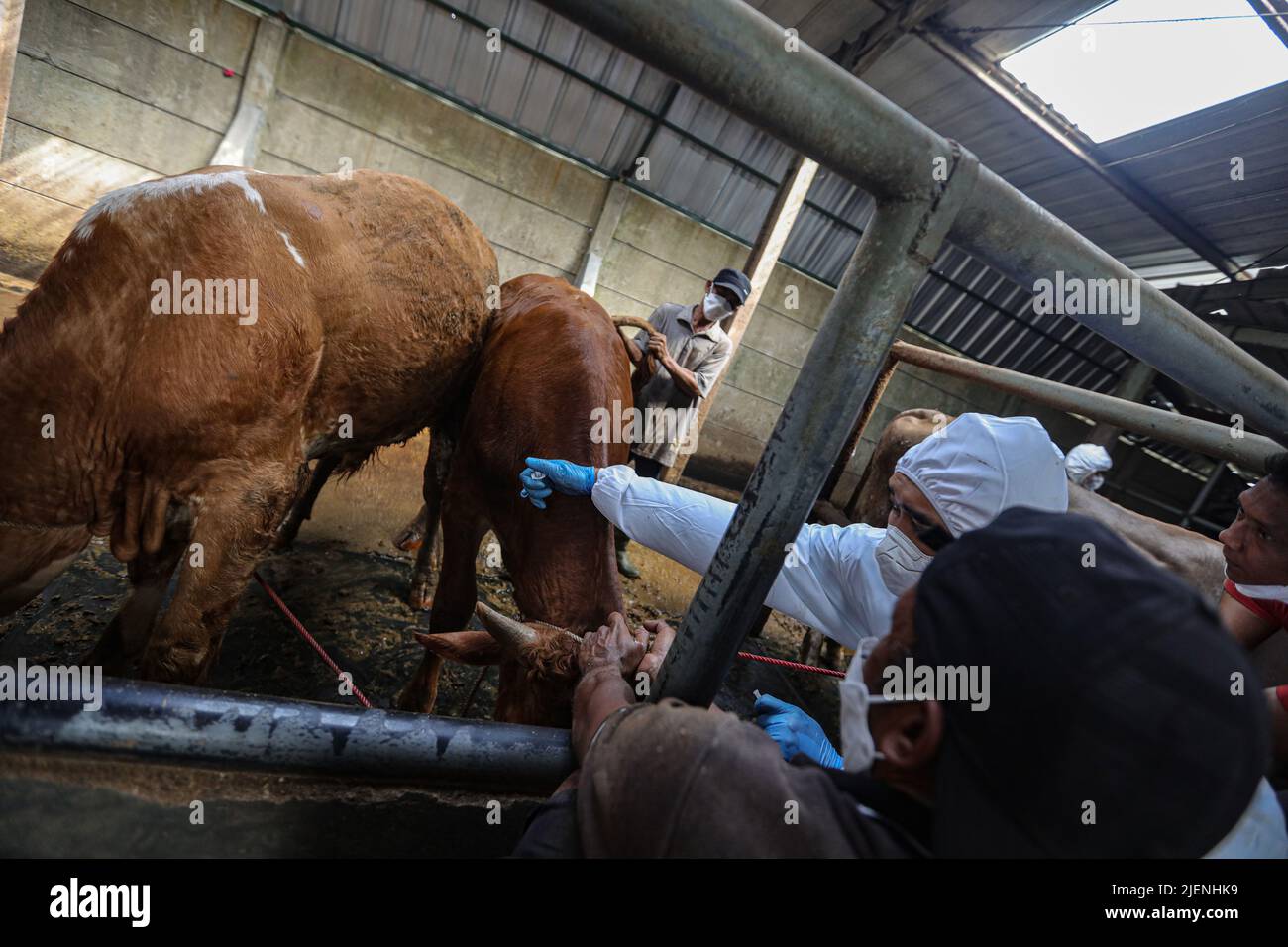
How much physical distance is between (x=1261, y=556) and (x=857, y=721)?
2.18m

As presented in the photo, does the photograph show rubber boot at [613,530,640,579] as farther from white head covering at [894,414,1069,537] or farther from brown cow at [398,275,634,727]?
white head covering at [894,414,1069,537]

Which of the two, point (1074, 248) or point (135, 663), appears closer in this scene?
point (1074, 248)

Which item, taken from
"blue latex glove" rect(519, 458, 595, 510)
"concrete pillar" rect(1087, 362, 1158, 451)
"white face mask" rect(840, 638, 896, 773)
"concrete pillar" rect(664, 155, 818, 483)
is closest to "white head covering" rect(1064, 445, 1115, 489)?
"concrete pillar" rect(664, 155, 818, 483)

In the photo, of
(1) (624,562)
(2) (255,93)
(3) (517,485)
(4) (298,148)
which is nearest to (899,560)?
(3) (517,485)

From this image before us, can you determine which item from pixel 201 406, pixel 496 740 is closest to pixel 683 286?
pixel 201 406

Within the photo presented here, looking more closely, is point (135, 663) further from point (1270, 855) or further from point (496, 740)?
point (1270, 855)

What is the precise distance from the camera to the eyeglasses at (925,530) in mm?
1890

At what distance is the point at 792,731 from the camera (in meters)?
1.56

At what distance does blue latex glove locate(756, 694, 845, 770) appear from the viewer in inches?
60.3

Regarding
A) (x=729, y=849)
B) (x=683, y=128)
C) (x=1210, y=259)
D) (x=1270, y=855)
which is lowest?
(x=729, y=849)
